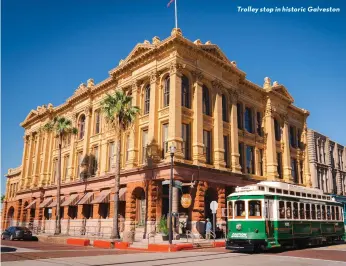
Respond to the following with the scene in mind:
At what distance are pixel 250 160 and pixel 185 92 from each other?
40.3 ft

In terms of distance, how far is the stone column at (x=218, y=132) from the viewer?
3219 cm

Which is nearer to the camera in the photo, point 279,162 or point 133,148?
point 133,148

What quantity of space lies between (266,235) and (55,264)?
439 inches

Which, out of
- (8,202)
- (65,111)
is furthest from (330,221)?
(8,202)

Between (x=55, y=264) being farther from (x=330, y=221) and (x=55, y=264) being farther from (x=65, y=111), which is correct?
(x=65, y=111)

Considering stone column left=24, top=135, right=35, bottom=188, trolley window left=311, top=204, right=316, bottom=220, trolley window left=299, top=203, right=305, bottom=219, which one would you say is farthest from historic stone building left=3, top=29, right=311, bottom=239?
trolley window left=311, top=204, right=316, bottom=220

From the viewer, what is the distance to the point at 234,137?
3528cm

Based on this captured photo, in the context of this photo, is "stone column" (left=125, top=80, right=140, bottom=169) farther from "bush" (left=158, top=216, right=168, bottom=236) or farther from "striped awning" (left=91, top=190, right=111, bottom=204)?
"bush" (left=158, top=216, right=168, bottom=236)

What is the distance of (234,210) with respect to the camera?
1991 cm

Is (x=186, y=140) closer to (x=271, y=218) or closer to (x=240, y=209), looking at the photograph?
(x=240, y=209)

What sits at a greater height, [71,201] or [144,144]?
[144,144]

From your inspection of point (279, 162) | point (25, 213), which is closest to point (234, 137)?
point (279, 162)

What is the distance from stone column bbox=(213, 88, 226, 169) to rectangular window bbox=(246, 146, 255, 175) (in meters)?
6.27

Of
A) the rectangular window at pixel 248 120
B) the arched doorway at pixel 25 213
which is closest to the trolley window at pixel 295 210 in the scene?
the rectangular window at pixel 248 120
